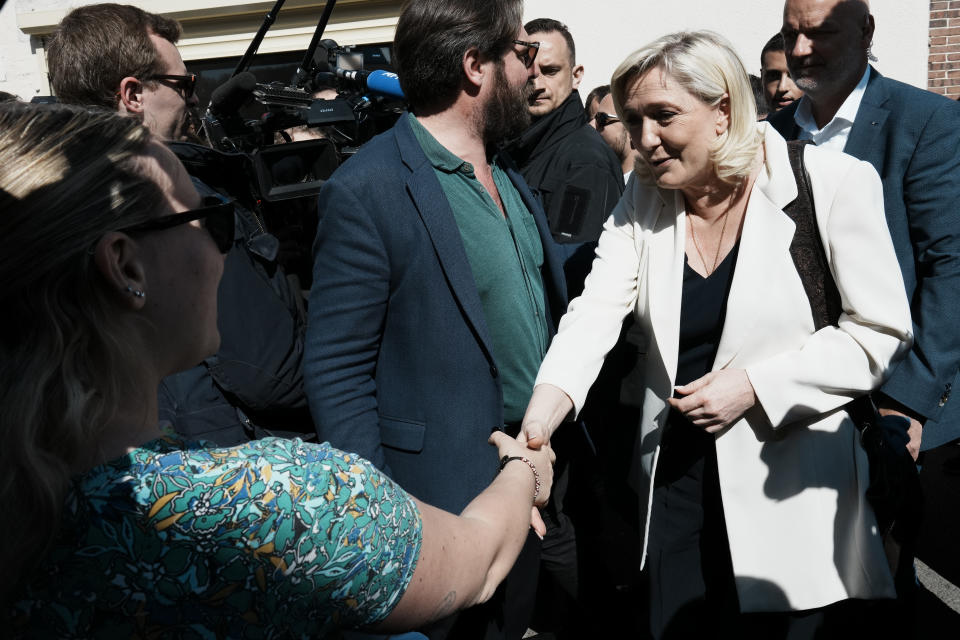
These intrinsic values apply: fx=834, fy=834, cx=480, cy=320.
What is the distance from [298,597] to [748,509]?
1.51m

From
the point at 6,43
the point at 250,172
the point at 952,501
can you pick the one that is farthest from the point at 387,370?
the point at 6,43

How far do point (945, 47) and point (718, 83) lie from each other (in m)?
6.26

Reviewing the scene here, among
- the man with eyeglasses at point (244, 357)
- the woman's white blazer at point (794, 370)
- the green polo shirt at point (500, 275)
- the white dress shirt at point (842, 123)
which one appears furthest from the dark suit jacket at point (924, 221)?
the man with eyeglasses at point (244, 357)

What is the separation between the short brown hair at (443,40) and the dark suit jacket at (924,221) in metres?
1.30

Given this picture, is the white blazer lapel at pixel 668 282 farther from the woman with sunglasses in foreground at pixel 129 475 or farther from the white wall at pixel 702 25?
the white wall at pixel 702 25

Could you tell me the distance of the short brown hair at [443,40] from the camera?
2.43 m

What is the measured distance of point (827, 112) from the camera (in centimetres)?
314

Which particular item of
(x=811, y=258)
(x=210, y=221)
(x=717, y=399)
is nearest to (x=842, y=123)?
(x=811, y=258)

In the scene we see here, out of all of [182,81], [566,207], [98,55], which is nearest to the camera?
[98,55]

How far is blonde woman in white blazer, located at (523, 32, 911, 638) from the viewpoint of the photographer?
2.11 m

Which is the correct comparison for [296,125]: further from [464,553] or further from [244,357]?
[464,553]

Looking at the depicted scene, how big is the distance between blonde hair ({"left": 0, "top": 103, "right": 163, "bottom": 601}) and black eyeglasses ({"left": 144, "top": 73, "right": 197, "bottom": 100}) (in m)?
2.12

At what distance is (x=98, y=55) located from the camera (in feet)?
9.68

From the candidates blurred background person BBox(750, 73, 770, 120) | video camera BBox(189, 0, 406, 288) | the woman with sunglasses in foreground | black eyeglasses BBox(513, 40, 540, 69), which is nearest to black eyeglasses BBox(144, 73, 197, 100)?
video camera BBox(189, 0, 406, 288)
